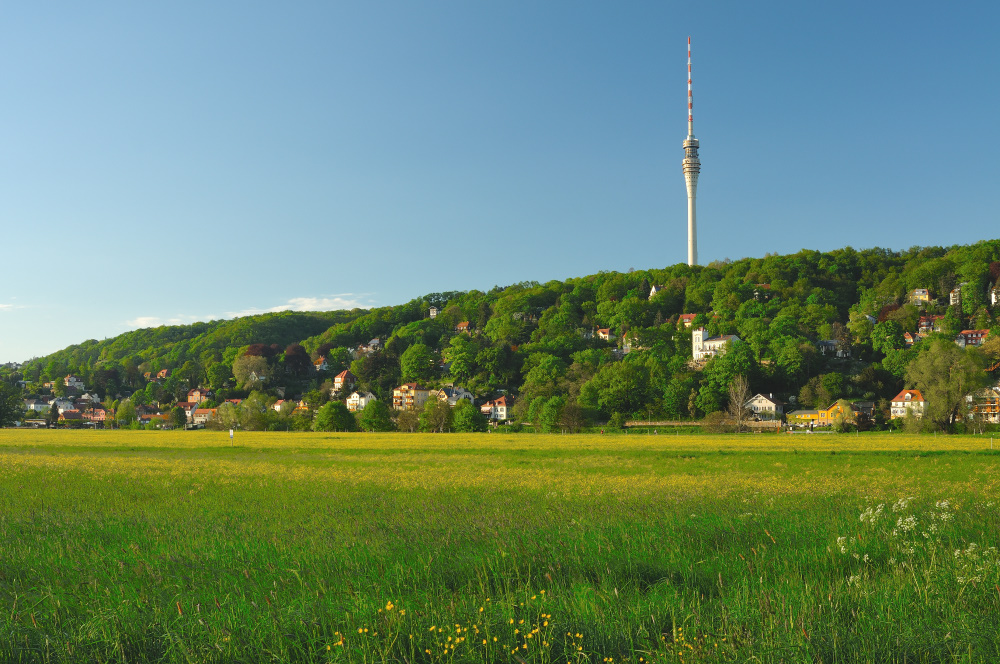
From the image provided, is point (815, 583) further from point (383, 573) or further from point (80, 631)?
point (80, 631)

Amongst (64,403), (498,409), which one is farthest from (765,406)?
(64,403)

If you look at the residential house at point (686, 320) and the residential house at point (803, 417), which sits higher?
the residential house at point (686, 320)

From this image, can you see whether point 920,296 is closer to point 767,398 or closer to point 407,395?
point 767,398

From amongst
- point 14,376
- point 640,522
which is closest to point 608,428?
point 640,522

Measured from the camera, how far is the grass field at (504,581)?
16.9ft

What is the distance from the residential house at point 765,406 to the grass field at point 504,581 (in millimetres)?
105478

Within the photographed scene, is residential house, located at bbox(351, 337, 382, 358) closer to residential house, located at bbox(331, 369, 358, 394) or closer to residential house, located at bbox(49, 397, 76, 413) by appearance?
Answer: residential house, located at bbox(331, 369, 358, 394)

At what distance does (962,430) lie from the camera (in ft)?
231

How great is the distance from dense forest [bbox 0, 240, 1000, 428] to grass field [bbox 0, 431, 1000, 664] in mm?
82494

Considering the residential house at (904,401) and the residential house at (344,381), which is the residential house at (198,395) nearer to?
the residential house at (344,381)

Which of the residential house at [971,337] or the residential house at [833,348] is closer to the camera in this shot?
the residential house at [971,337]

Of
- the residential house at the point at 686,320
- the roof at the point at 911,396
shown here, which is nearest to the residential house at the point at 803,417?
the roof at the point at 911,396

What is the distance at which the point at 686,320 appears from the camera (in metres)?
170

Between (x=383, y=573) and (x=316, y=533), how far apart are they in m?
2.95
